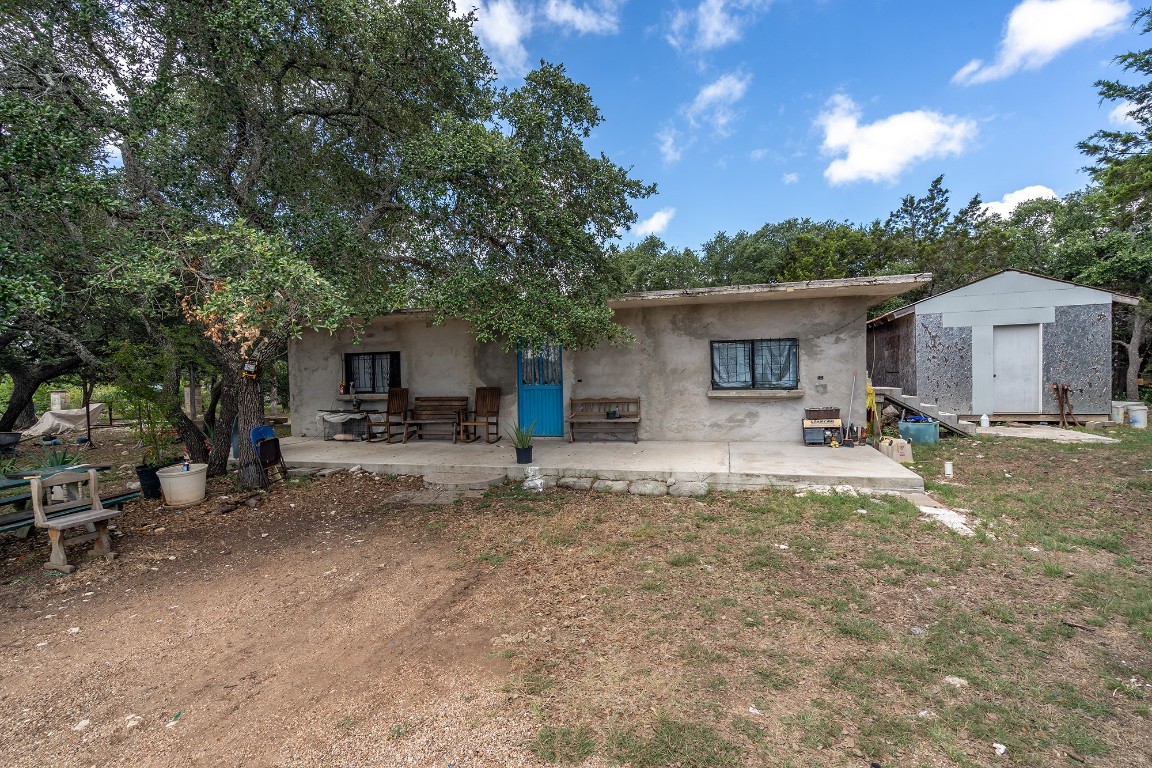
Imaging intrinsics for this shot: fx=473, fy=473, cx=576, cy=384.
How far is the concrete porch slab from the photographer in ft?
19.4

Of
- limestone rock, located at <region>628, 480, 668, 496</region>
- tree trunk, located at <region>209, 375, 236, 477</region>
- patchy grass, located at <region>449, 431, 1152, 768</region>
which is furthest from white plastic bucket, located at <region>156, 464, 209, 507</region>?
limestone rock, located at <region>628, 480, 668, 496</region>

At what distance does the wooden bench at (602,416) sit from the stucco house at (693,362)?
0.47 ft

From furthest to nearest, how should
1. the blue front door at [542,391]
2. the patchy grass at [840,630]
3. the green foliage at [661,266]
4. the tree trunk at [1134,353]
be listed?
the green foliage at [661,266] → the tree trunk at [1134,353] → the blue front door at [542,391] → the patchy grass at [840,630]

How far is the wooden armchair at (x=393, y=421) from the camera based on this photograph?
9.39 meters

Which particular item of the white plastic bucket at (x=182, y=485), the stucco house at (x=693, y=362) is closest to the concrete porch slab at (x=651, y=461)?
the stucco house at (x=693, y=362)

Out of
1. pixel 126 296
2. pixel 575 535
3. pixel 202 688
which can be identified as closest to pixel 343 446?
pixel 126 296

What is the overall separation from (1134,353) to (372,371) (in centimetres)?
2018

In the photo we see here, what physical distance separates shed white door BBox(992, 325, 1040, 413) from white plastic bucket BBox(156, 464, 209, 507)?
1563cm

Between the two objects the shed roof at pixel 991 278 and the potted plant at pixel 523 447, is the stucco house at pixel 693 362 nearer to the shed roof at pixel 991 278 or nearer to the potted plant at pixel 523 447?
the potted plant at pixel 523 447

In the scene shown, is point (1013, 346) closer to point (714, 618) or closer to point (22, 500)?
point (714, 618)

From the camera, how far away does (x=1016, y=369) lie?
11062mm

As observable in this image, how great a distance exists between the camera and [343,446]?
9062 mm

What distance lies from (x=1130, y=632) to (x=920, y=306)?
10419 millimetres

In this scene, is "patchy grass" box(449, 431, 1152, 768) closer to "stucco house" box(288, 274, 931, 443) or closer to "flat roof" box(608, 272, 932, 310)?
"stucco house" box(288, 274, 931, 443)
